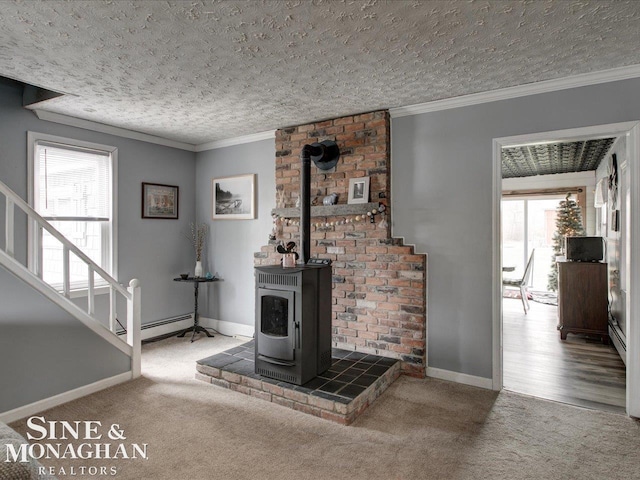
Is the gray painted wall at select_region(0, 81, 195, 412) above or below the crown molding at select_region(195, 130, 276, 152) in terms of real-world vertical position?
below

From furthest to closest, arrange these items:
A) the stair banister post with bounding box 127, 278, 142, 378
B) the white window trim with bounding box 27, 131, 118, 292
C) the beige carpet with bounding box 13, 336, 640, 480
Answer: the white window trim with bounding box 27, 131, 118, 292
the stair banister post with bounding box 127, 278, 142, 378
the beige carpet with bounding box 13, 336, 640, 480

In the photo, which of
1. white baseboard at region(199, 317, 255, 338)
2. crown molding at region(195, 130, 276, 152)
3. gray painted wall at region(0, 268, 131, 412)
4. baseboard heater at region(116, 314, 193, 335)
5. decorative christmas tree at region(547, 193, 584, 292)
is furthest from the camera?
decorative christmas tree at region(547, 193, 584, 292)

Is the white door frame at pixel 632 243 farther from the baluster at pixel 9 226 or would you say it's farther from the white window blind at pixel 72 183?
the white window blind at pixel 72 183

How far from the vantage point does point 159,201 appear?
15.5 ft

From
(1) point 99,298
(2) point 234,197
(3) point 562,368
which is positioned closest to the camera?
(3) point 562,368

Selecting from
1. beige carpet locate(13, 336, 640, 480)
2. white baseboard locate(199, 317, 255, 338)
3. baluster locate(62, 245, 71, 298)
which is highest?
baluster locate(62, 245, 71, 298)

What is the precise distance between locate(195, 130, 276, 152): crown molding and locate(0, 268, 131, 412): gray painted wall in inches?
105

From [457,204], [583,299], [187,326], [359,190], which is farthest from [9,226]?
[583,299]

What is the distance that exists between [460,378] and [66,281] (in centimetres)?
336

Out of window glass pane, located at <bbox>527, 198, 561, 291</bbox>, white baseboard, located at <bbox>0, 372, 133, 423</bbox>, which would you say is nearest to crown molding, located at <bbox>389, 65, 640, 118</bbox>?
white baseboard, located at <bbox>0, 372, 133, 423</bbox>

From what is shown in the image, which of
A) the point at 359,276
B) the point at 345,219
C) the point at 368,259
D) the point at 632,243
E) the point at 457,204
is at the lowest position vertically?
the point at 359,276

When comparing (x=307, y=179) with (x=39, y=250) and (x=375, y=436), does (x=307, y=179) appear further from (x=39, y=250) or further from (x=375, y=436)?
(x=39, y=250)

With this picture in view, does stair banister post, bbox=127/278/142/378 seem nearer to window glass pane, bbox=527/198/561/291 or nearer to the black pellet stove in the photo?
the black pellet stove

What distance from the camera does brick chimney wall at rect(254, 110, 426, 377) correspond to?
3.54 meters
